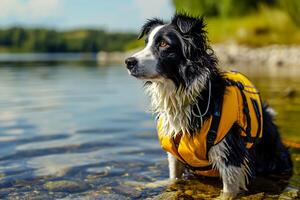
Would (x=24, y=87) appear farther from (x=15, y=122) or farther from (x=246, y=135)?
(x=246, y=135)

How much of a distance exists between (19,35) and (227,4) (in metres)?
135

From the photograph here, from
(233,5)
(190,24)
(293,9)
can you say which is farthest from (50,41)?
(190,24)

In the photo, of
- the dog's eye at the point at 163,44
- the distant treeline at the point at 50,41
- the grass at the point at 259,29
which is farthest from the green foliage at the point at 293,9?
the distant treeline at the point at 50,41

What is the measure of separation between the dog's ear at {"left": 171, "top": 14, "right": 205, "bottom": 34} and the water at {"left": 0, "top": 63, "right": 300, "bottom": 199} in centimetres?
209

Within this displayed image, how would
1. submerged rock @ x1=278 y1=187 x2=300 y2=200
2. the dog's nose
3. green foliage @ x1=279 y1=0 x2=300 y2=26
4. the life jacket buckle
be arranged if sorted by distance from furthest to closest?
green foliage @ x1=279 y1=0 x2=300 y2=26 → the life jacket buckle → submerged rock @ x1=278 y1=187 x2=300 y2=200 → the dog's nose

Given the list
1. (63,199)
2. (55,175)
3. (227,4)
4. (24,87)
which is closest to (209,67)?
(63,199)

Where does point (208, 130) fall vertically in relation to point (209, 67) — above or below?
below

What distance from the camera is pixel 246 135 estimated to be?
5.54 m

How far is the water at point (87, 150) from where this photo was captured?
234 inches

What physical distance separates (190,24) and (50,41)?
16839 cm

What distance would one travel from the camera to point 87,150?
8102 millimetres

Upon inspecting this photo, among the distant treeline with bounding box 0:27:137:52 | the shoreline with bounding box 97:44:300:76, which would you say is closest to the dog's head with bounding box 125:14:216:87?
the shoreline with bounding box 97:44:300:76

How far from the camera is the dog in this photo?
4949 mm

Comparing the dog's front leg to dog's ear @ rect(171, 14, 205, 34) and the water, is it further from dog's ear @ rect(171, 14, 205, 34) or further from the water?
dog's ear @ rect(171, 14, 205, 34)
